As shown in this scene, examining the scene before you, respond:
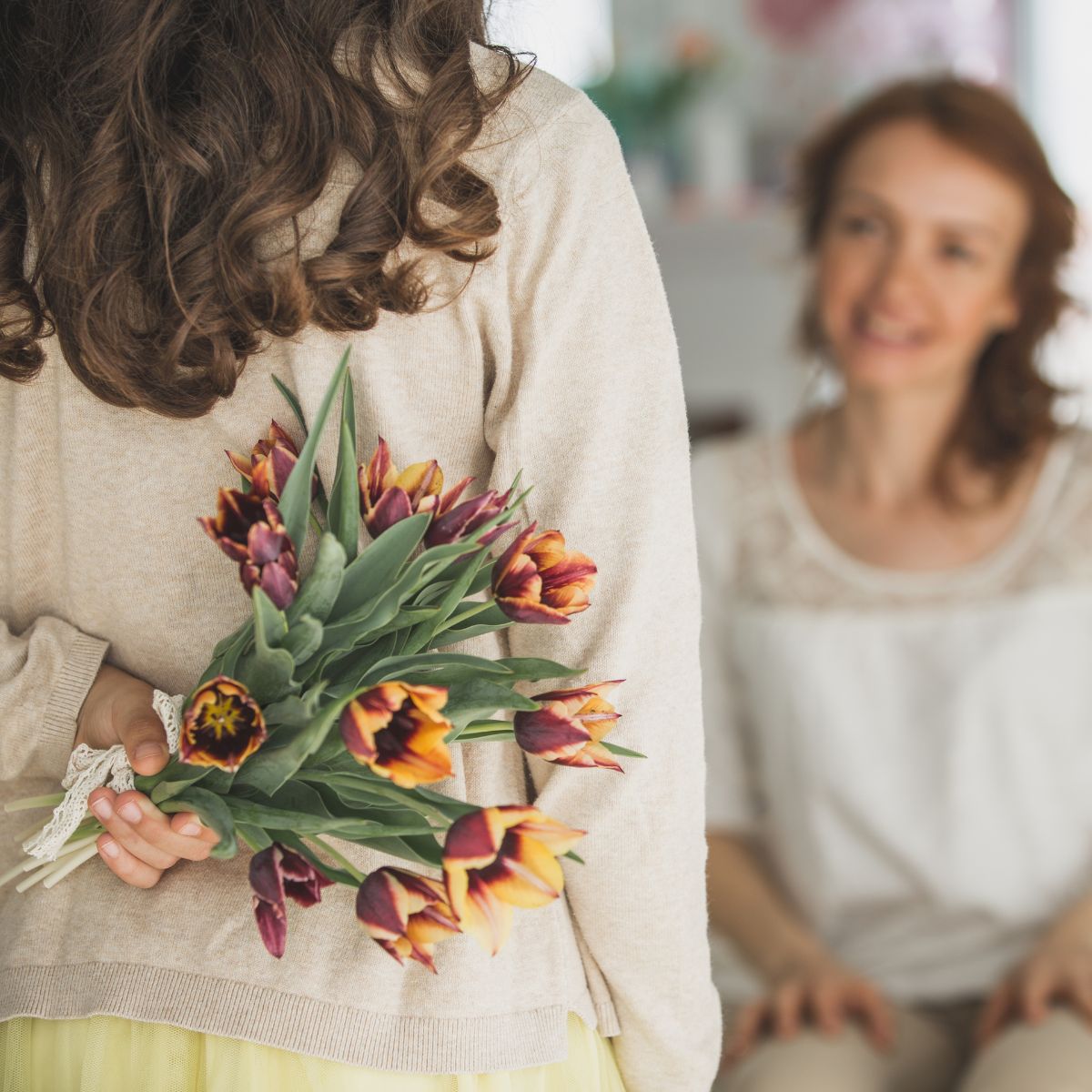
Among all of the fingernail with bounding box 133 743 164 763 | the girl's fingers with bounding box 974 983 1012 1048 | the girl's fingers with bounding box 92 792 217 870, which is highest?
the fingernail with bounding box 133 743 164 763

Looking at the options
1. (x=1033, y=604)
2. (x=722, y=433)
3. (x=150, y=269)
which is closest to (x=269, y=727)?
(x=150, y=269)

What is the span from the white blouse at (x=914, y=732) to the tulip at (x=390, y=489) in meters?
0.99

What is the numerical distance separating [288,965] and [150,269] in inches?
15.6

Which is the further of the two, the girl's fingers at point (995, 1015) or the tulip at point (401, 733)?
the girl's fingers at point (995, 1015)

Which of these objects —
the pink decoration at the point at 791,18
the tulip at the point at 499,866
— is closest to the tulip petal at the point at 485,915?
the tulip at the point at 499,866

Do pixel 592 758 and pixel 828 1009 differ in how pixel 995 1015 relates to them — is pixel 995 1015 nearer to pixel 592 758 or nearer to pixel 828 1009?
pixel 828 1009

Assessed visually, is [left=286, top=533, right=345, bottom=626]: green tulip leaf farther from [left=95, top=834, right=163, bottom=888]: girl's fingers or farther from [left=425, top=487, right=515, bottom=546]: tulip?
[left=95, top=834, right=163, bottom=888]: girl's fingers

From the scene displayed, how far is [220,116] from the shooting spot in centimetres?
68

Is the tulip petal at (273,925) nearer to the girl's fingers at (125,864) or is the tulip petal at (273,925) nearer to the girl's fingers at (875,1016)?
the girl's fingers at (125,864)

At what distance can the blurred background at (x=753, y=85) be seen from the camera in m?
2.95

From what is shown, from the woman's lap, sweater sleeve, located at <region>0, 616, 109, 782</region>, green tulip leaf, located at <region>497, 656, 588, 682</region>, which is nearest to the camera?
green tulip leaf, located at <region>497, 656, 588, 682</region>

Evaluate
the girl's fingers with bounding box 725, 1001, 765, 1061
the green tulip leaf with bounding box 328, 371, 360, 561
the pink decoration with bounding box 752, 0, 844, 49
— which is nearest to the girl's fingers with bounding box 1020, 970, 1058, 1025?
the girl's fingers with bounding box 725, 1001, 765, 1061

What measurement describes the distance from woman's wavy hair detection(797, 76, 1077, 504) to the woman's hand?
1.16 meters

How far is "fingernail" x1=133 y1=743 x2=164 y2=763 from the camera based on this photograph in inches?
26.4
